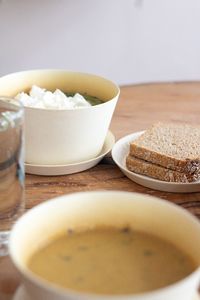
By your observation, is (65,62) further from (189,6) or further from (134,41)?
(189,6)

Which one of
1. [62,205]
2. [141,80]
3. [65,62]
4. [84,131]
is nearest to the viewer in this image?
[62,205]

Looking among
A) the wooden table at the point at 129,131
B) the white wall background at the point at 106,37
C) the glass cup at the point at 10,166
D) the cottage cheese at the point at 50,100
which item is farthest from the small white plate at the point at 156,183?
the white wall background at the point at 106,37

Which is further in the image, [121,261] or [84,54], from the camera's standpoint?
[84,54]

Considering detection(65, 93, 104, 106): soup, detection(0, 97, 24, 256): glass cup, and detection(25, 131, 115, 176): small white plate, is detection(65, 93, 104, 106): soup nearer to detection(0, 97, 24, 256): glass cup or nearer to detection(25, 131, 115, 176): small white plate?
detection(25, 131, 115, 176): small white plate

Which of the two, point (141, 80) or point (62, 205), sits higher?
point (62, 205)

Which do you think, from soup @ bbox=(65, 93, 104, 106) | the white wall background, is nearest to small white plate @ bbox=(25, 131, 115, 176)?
soup @ bbox=(65, 93, 104, 106)

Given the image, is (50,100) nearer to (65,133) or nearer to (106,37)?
(65,133)

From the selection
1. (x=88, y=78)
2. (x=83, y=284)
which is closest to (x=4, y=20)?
(x=88, y=78)
